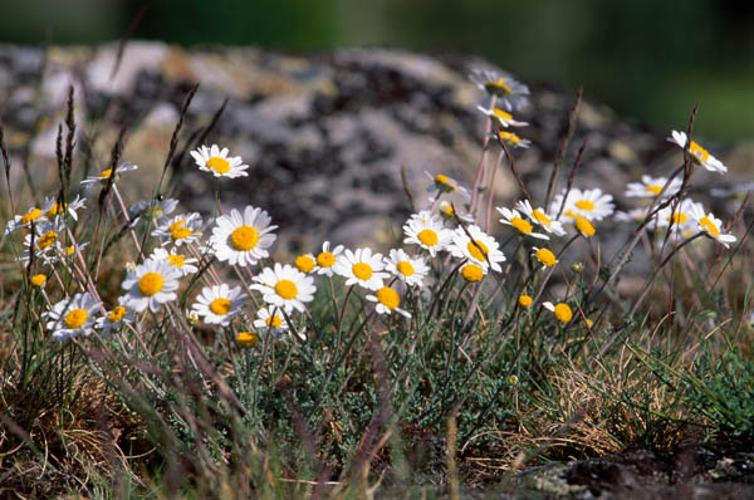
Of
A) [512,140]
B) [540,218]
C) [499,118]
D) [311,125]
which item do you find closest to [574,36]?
[311,125]

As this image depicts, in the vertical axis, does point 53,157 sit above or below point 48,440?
above

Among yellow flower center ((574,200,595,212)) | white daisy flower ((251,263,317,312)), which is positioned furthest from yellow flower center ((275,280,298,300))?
yellow flower center ((574,200,595,212))

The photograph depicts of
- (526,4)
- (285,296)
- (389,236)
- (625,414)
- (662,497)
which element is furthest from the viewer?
(526,4)

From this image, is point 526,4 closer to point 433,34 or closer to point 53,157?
point 433,34

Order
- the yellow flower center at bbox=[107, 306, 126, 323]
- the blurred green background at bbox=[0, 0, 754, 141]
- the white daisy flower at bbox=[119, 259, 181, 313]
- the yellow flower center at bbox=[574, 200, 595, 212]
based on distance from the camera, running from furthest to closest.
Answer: the blurred green background at bbox=[0, 0, 754, 141]
the yellow flower center at bbox=[574, 200, 595, 212]
the yellow flower center at bbox=[107, 306, 126, 323]
the white daisy flower at bbox=[119, 259, 181, 313]

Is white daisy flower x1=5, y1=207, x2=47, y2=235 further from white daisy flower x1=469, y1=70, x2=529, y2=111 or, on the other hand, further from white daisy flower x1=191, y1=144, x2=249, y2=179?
white daisy flower x1=469, y1=70, x2=529, y2=111

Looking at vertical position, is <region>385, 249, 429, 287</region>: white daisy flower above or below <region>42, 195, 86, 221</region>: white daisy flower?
above

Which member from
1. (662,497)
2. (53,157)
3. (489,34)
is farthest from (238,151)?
(489,34)
